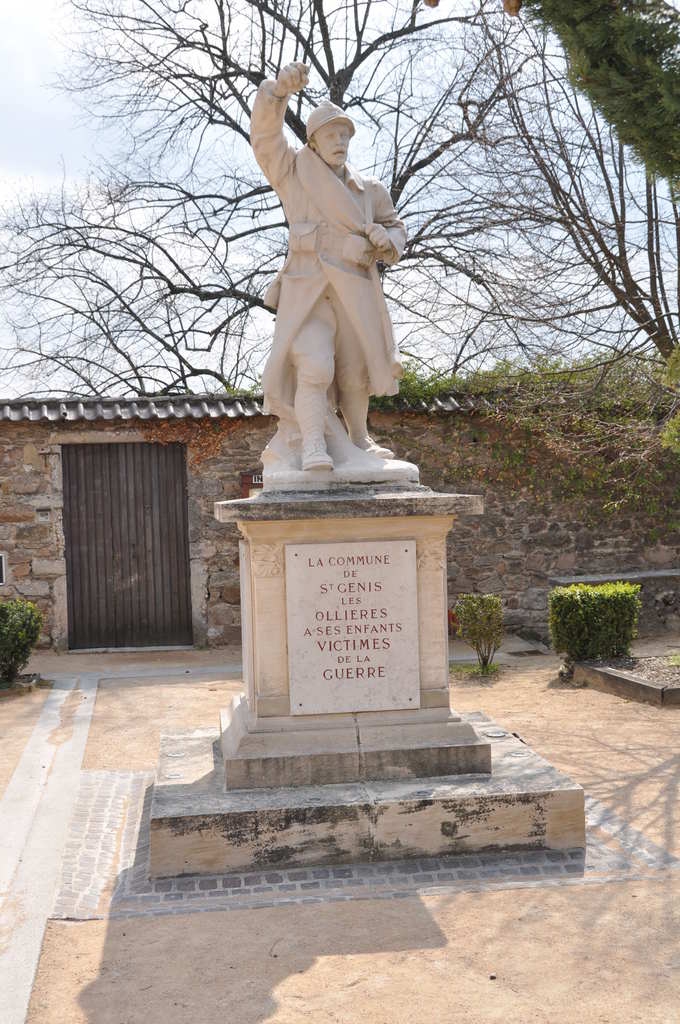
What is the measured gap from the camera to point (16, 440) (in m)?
10.2

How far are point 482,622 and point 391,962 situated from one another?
19.0ft

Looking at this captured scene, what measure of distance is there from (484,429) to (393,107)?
5.53 m

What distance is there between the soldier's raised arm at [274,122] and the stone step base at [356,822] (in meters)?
2.82

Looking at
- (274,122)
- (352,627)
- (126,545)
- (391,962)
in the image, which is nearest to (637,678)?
(352,627)

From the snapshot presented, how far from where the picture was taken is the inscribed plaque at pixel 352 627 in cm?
423

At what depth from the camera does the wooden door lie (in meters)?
10.4

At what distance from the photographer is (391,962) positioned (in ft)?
10.1

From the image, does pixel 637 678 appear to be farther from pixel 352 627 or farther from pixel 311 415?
pixel 311 415

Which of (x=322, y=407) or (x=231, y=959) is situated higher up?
(x=322, y=407)

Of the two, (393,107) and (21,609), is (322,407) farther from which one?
(393,107)

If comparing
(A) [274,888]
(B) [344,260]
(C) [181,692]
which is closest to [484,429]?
(C) [181,692]

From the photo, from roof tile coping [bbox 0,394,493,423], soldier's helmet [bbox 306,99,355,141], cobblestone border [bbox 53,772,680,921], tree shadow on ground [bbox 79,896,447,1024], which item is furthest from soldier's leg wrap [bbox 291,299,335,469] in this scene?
roof tile coping [bbox 0,394,493,423]

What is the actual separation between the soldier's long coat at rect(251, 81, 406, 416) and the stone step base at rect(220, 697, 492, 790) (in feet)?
5.17

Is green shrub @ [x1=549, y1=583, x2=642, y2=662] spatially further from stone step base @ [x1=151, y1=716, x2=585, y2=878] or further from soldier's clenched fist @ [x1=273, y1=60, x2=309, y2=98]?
soldier's clenched fist @ [x1=273, y1=60, x2=309, y2=98]
